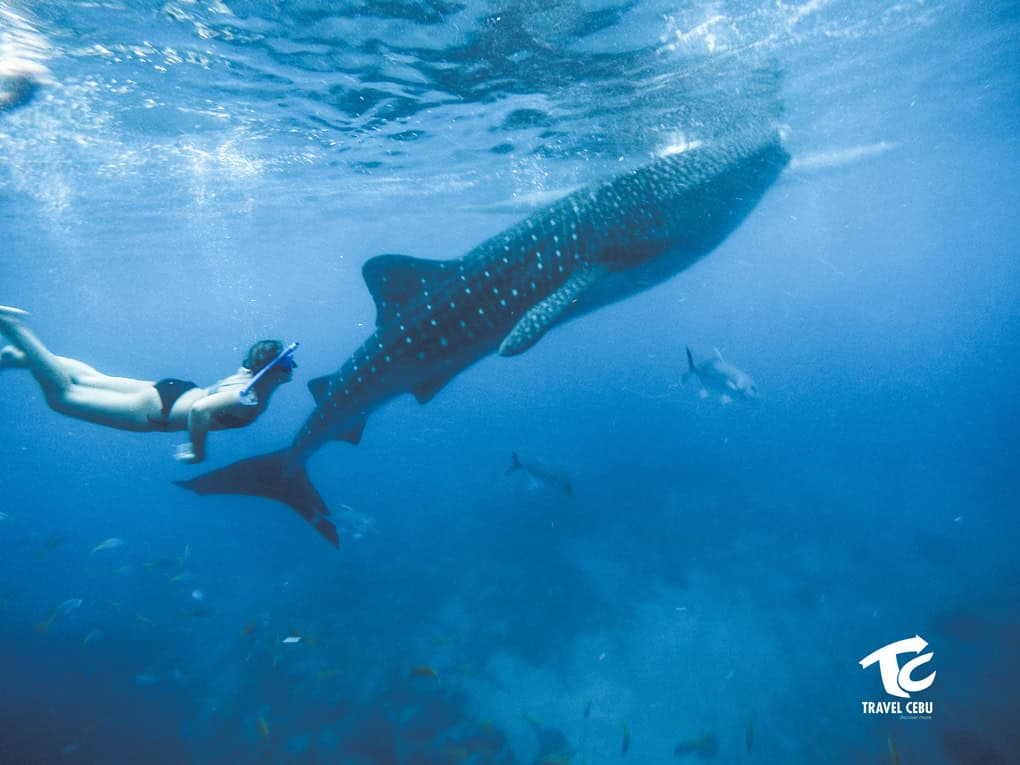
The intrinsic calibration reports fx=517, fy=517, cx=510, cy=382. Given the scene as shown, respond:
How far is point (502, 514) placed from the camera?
1720 cm

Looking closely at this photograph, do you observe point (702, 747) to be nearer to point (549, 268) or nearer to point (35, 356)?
point (549, 268)

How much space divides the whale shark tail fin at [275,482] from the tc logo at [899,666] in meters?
9.64

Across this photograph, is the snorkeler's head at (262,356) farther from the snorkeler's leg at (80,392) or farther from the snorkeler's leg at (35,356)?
the snorkeler's leg at (35,356)

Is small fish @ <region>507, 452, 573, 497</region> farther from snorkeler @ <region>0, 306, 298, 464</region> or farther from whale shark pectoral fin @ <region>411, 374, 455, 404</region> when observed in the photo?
snorkeler @ <region>0, 306, 298, 464</region>

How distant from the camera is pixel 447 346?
4410mm

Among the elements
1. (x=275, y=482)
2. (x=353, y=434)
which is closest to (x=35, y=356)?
(x=275, y=482)

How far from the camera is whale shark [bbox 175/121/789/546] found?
4117mm

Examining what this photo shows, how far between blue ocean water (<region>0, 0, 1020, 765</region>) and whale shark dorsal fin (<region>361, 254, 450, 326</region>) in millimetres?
5621

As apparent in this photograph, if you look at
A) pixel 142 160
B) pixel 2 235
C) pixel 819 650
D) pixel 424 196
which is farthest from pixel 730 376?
pixel 2 235

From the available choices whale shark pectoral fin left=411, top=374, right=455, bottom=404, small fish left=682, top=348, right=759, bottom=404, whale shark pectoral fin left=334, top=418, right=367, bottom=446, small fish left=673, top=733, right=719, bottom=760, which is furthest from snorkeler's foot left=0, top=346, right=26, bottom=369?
small fish left=673, top=733, right=719, bottom=760

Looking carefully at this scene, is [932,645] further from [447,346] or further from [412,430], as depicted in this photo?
[412,430]

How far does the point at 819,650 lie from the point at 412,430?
29.6m

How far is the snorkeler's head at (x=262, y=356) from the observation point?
452 cm

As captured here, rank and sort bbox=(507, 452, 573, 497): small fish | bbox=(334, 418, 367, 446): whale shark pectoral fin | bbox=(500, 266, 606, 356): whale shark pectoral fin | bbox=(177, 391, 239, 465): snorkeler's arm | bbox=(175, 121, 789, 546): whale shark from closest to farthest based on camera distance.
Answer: bbox=(500, 266, 606, 356): whale shark pectoral fin, bbox=(175, 121, 789, 546): whale shark, bbox=(177, 391, 239, 465): snorkeler's arm, bbox=(334, 418, 367, 446): whale shark pectoral fin, bbox=(507, 452, 573, 497): small fish
